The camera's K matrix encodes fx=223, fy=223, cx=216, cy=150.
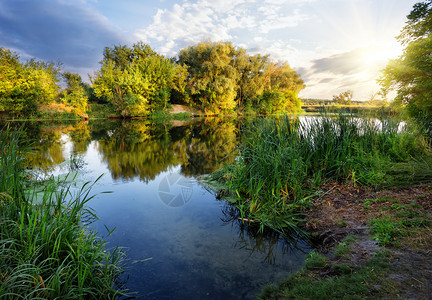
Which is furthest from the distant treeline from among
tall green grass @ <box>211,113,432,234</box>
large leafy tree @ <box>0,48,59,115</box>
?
tall green grass @ <box>211,113,432,234</box>

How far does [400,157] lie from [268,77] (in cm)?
4225

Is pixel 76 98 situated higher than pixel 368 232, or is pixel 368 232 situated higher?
pixel 76 98

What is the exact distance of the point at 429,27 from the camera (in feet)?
37.1

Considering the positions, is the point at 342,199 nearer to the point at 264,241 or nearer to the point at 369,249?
the point at 369,249

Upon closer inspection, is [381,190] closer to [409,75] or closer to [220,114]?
[409,75]

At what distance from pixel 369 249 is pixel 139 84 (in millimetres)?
36902

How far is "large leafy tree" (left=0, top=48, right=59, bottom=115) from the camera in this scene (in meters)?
26.2

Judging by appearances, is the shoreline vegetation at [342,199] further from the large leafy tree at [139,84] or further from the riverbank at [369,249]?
the large leafy tree at [139,84]

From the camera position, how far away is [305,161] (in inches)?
226

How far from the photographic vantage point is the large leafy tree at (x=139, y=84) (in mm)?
33750

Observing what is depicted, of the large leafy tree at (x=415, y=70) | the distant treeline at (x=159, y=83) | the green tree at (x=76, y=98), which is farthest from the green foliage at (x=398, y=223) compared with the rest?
the green tree at (x=76, y=98)

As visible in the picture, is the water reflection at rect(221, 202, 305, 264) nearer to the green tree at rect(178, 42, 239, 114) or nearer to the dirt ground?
the dirt ground

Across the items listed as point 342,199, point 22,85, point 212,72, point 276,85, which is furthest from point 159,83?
point 342,199

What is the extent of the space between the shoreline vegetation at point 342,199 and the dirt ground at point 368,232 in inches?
0.5
